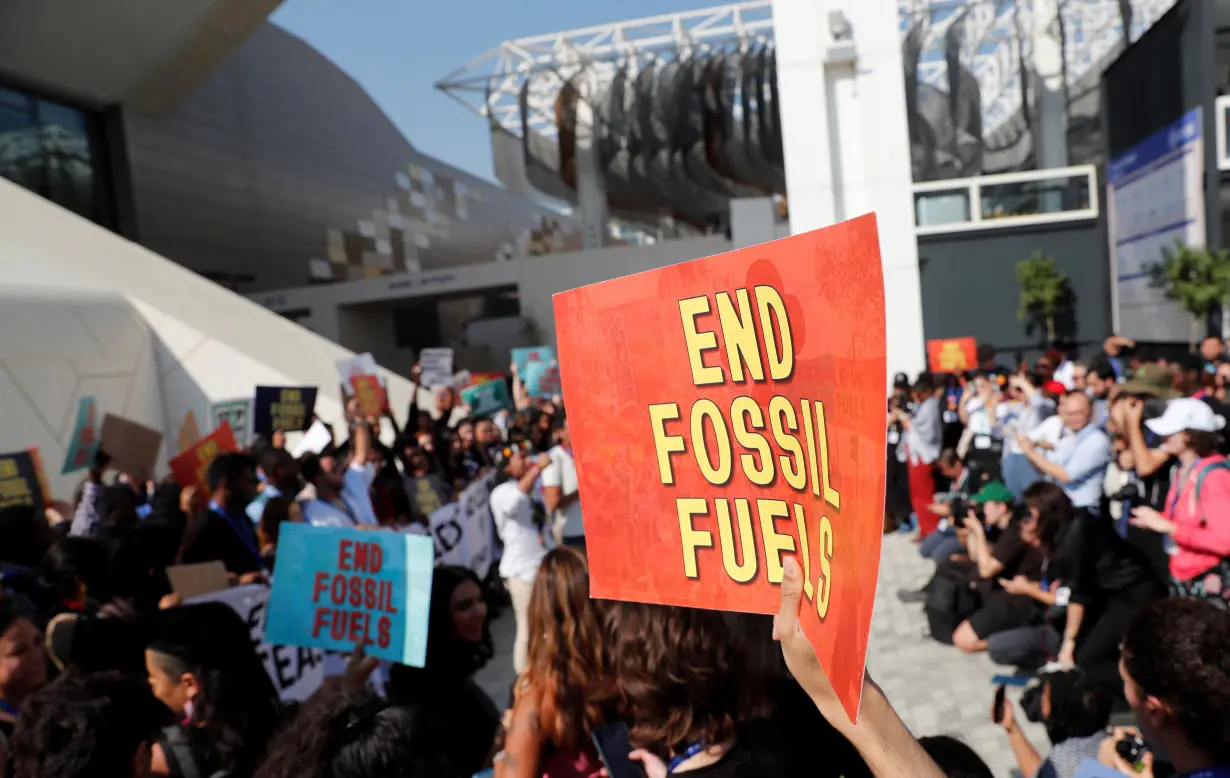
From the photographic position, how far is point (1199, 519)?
3.88 meters

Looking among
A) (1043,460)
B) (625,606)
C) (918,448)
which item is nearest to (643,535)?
(625,606)

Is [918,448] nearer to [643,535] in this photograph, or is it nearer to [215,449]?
[215,449]

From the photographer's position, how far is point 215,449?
20.8 feet

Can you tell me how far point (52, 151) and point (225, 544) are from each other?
2613 centimetres

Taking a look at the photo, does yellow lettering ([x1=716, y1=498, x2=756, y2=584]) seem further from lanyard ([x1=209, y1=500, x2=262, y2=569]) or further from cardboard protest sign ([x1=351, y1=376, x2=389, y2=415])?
cardboard protest sign ([x1=351, y1=376, x2=389, y2=415])

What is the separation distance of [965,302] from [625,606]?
18.8 meters

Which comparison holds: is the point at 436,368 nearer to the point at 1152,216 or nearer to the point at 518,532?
the point at 518,532

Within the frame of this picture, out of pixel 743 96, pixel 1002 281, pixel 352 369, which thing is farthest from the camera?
pixel 743 96

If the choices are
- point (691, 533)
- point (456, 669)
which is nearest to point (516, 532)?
point (456, 669)

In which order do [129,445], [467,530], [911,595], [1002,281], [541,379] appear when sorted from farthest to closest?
1. [1002,281]
2. [541,379]
3. [911,595]
4. [129,445]
5. [467,530]

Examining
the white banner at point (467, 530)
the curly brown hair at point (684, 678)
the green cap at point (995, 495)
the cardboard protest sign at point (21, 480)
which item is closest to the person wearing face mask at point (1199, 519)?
the green cap at point (995, 495)

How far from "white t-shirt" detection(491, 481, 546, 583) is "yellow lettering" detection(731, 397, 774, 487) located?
14.0ft

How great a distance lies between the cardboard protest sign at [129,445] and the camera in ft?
21.1

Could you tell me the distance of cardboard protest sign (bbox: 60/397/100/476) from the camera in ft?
23.7
